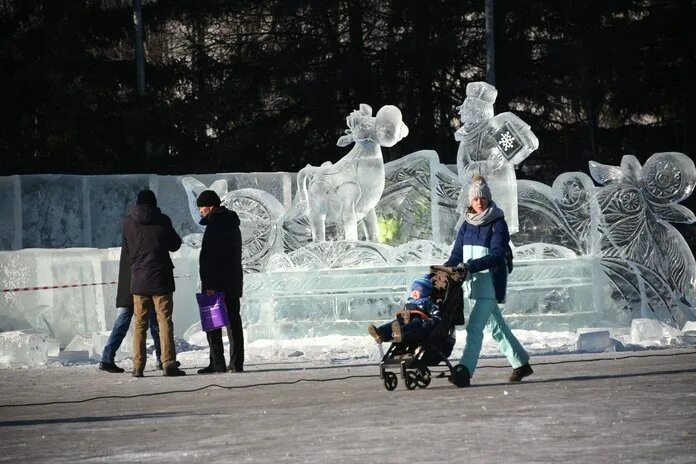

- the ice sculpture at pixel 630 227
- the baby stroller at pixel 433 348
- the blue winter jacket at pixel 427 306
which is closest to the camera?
the baby stroller at pixel 433 348

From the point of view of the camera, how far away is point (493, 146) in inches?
836

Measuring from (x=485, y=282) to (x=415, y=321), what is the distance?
2.29 feet

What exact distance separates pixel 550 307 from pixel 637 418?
10375 millimetres

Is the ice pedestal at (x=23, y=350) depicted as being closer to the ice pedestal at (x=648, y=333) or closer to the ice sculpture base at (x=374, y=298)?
the ice sculpture base at (x=374, y=298)

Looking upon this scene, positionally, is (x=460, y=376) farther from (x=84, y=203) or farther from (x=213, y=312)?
(x=84, y=203)

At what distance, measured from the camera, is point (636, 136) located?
43281 mm

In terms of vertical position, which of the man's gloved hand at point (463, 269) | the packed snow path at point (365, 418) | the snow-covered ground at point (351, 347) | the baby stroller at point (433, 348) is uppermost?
the man's gloved hand at point (463, 269)

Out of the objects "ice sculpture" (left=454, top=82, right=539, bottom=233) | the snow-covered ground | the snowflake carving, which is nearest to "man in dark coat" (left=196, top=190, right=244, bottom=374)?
the snow-covered ground

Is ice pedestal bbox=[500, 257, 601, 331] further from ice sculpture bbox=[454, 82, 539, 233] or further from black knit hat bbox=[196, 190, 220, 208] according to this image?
black knit hat bbox=[196, 190, 220, 208]

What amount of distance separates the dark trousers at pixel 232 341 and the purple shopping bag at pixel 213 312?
5.3 inches

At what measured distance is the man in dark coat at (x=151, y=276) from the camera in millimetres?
16312

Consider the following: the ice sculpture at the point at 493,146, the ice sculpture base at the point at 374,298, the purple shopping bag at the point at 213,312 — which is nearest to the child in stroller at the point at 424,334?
the purple shopping bag at the point at 213,312

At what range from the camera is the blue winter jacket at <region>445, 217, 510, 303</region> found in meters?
13.4

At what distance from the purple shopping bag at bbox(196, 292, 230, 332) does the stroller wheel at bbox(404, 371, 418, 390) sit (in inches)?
128
